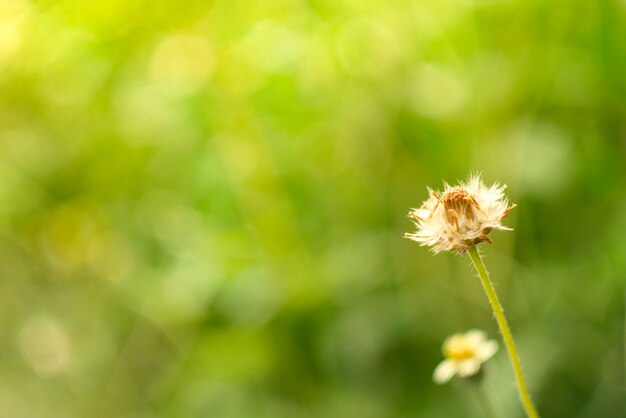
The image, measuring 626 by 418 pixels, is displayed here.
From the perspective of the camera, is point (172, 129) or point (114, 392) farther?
point (172, 129)

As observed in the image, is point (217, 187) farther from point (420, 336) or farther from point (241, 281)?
point (420, 336)

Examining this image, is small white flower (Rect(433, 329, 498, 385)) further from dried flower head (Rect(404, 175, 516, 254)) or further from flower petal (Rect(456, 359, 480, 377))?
dried flower head (Rect(404, 175, 516, 254))

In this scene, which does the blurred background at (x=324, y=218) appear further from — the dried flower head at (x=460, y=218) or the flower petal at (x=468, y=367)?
the dried flower head at (x=460, y=218)

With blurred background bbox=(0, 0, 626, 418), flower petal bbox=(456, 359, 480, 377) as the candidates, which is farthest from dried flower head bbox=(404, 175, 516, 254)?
blurred background bbox=(0, 0, 626, 418)

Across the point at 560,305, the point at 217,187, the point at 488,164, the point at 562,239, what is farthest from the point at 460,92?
→ the point at 217,187

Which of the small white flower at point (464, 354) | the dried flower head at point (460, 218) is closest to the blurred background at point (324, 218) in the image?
the small white flower at point (464, 354)

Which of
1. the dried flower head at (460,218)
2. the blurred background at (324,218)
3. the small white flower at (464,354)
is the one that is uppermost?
the blurred background at (324,218)
